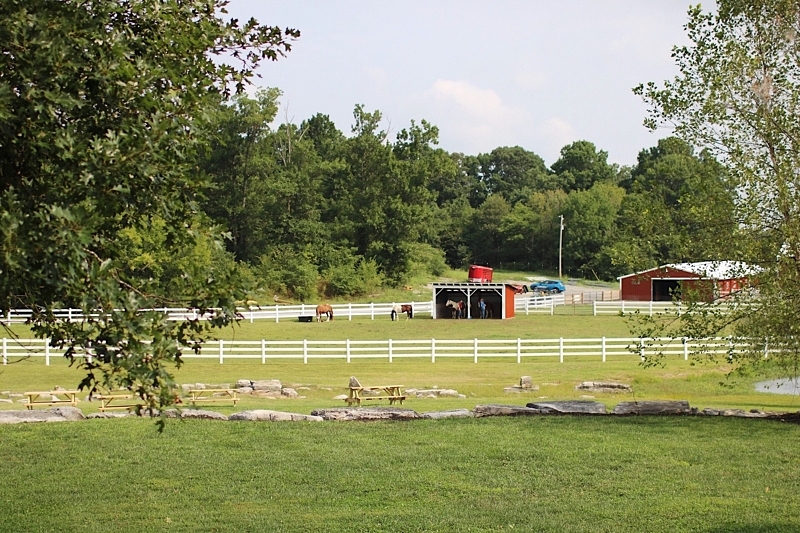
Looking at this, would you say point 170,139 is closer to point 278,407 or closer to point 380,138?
Result: point 278,407

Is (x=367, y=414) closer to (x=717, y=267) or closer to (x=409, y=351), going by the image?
(x=717, y=267)

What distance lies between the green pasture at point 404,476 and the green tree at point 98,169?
14.3ft

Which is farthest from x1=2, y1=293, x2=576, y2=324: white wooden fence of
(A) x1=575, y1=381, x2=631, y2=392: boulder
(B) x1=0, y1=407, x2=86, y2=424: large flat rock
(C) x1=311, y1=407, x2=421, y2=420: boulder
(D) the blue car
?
(C) x1=311, y1=407, x2=421, y2=420: boulder

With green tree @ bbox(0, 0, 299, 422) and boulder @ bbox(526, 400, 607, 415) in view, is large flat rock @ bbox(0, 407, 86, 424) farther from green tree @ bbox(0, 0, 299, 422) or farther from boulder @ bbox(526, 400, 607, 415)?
green tree @ bbox(0, 0, 299, 422)

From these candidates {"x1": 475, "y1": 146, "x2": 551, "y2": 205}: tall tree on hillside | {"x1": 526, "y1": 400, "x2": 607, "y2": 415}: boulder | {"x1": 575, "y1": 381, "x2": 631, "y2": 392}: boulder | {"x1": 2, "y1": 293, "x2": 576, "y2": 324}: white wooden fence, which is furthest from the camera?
{"x1": 475, "y1": 146, "x2": 551, "y2": 205}: tall tree on hillside

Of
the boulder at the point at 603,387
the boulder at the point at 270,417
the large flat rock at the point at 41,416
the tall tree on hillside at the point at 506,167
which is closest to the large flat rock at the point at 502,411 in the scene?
the boulder at the point at 270,417

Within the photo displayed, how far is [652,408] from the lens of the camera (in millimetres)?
17766

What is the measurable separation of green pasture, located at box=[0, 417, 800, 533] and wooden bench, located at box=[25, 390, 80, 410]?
4.20 metres

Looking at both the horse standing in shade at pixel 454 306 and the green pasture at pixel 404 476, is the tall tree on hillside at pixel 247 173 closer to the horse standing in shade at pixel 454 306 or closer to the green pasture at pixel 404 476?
the horse standing in shade at pixel 454 306

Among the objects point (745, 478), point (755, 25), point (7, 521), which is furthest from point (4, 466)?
point (755, 25)

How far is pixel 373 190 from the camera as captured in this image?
78750mm

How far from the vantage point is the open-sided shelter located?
5369 cm

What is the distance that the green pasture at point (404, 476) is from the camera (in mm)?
9953

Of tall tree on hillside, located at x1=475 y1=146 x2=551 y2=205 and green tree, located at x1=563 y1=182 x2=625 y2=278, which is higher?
tall tree on hillside, located at x1=475 y1=146 x2=551 y2=205
